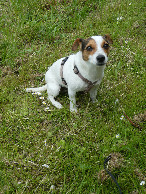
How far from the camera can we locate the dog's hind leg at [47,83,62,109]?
369 centimetres

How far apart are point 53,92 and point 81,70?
0.75 metres

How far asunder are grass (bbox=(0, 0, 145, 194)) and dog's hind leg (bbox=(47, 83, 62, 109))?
9 centimetres

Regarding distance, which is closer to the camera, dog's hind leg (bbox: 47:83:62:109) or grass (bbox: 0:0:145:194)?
grass (bbox: 0:0:145:194)

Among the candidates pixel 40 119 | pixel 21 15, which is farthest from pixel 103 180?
pixel 21 15

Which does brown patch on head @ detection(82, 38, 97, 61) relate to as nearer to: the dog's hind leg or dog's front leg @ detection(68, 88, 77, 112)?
dog's front leg @ detection(68, 88, 77, 112)

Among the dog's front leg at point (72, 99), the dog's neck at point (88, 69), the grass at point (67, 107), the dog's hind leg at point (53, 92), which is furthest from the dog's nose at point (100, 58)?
the dog's hind leg at point (53, 92)

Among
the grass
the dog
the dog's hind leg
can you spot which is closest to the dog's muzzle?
the dog

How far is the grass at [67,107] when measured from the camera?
2674 millimetres

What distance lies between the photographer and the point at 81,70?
10.4ft

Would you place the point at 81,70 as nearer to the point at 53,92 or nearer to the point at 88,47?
the point at 88,47

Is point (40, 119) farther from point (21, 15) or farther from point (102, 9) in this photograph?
point (102, 9)

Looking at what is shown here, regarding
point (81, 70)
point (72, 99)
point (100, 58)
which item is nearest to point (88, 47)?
point (100, 58)

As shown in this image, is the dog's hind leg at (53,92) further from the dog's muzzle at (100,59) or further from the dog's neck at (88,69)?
the dog's muzzle at (100,59)

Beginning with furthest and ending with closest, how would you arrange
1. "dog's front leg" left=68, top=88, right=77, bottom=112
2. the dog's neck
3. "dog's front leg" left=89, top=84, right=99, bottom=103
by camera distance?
"dog's front leg" left=89, top=84, right=99, bottom=103 → "dog's front leg" left=68, top=88, right=77, bottom=112 → the dog's neck
